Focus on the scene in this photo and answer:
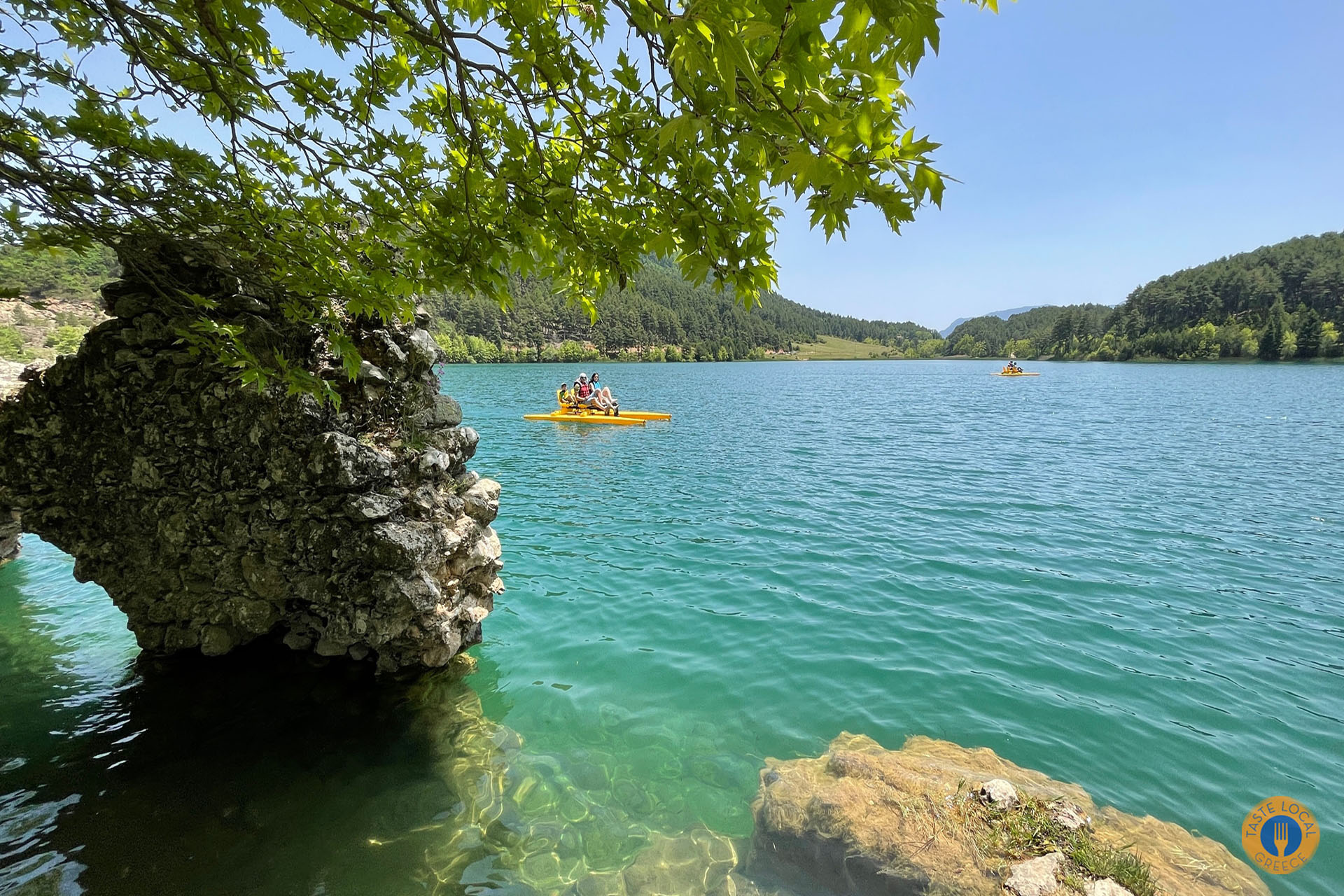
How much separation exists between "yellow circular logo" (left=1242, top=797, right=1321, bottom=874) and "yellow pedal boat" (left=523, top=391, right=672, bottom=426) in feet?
93.0

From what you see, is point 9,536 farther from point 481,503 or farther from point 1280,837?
point 1280,837

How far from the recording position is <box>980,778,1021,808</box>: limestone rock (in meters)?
4.79

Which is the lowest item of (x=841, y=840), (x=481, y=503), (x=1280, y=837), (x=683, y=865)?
(x=1280, y=837)

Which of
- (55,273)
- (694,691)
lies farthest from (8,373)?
(694,691)

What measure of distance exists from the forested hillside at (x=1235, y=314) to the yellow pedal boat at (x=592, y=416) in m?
144

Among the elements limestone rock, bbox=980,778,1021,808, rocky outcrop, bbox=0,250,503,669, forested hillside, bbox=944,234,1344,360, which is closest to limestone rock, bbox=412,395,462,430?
rocky outcrop, bbox=0,250,503,669

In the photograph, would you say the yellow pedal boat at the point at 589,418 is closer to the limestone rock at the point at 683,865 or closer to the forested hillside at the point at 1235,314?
the limestone rock at the point at 683,865

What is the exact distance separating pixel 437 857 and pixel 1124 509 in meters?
17.9

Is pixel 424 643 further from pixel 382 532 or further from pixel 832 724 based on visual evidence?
pixel 832 724

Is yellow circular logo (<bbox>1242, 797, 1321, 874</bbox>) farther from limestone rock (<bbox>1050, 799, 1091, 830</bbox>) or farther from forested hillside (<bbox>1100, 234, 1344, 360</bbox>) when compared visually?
forested hillside (<bbox>1100, 234, 1344, 360</bbox>)

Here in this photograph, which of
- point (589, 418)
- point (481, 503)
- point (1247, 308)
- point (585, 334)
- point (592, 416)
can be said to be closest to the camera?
Answer: point (481, 503)

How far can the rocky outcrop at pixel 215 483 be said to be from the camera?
19.3 feet

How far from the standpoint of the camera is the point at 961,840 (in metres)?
4.52

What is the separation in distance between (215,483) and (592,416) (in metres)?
26.1
